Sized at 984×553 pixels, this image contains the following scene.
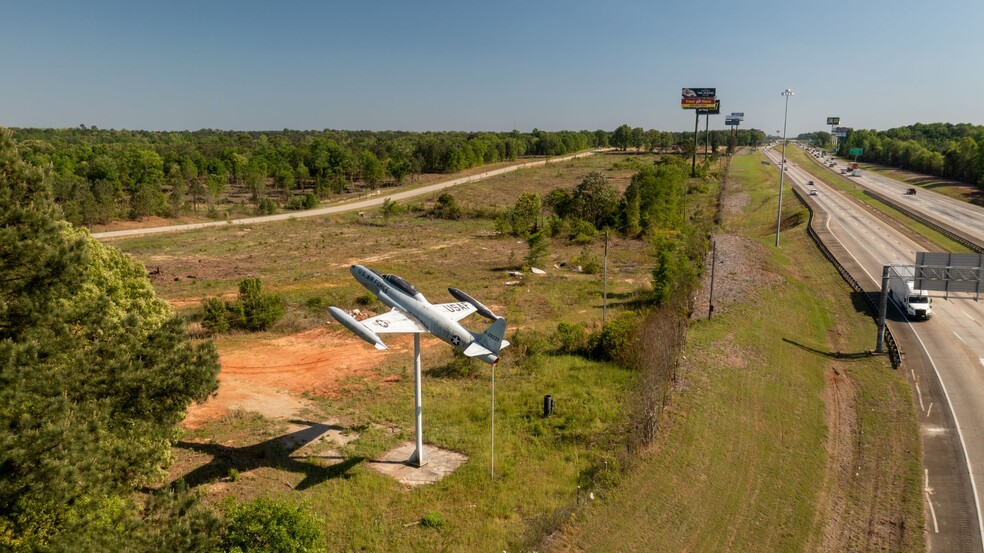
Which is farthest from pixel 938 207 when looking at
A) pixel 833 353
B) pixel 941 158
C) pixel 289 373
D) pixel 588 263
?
pixel 289 373

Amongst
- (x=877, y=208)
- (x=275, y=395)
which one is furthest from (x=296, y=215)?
(x=877, y=208)

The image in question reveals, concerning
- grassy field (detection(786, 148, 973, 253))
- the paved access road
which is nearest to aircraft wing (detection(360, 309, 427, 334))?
the paved access road

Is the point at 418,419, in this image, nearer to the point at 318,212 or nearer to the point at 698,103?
the point at 318,212

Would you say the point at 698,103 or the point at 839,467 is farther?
the point at 698,103

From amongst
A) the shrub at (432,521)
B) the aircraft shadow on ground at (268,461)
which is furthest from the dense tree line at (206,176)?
the shrub at (432,521)

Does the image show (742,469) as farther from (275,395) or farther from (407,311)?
(275,395)

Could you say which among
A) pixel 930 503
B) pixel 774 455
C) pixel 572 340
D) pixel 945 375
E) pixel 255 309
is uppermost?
pixel 255 309
